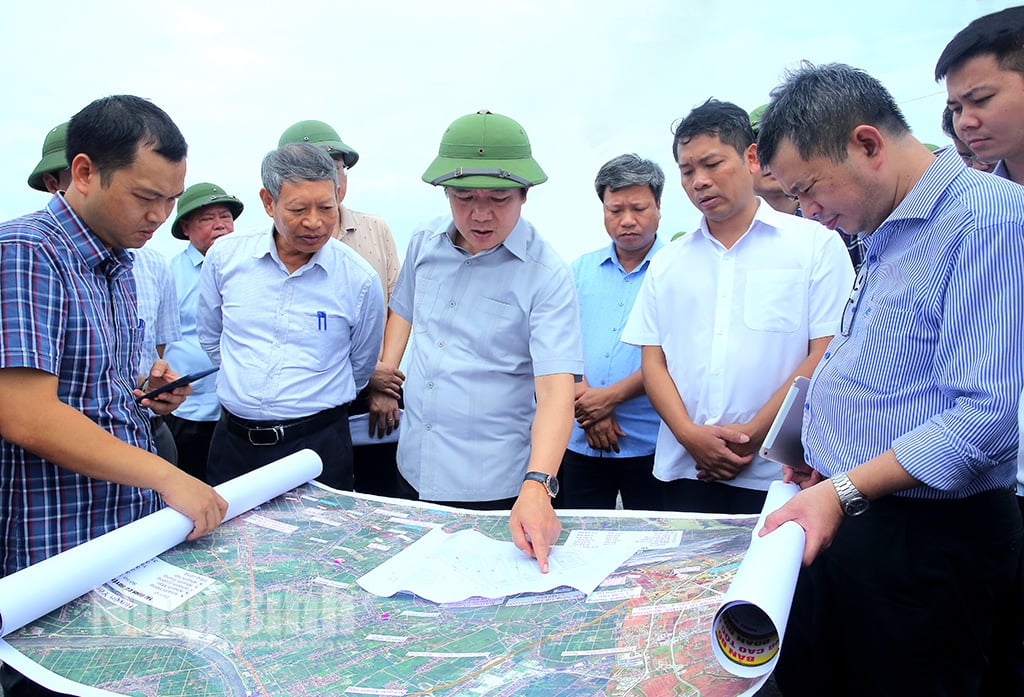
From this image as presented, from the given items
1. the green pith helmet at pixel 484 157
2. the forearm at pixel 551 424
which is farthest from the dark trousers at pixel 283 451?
the green pith helmet at pixel 484 157

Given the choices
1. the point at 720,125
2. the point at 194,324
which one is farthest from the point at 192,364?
the point at 720,125

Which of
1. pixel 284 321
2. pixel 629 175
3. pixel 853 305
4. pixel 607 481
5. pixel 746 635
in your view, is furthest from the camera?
pixel 629 175

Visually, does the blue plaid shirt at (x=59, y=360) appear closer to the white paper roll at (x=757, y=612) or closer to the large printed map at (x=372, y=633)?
the large printed map at (x=372, y=633)

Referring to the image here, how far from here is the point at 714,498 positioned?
248 cm

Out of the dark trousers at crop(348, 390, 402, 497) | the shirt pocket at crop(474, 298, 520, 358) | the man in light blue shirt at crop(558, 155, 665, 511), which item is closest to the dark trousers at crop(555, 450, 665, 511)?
the man in light blue shirt at crop(558, 155, 665, 511)

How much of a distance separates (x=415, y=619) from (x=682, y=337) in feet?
4.71

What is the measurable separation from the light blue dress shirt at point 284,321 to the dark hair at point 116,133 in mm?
1048

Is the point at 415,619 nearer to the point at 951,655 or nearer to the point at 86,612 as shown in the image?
the point at 86,612

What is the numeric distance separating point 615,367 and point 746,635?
74.3 inches

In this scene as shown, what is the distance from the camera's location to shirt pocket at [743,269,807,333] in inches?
94.7

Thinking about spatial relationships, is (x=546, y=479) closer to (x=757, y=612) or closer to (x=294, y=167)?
(x=757, y=612)

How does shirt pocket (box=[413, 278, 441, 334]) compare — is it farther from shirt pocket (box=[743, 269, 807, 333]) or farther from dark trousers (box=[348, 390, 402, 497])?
shirt pocket (box=[743, 269, 807, 333])

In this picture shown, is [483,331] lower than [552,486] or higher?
higher

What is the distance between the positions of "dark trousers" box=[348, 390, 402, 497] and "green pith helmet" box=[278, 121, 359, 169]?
1353 mm
